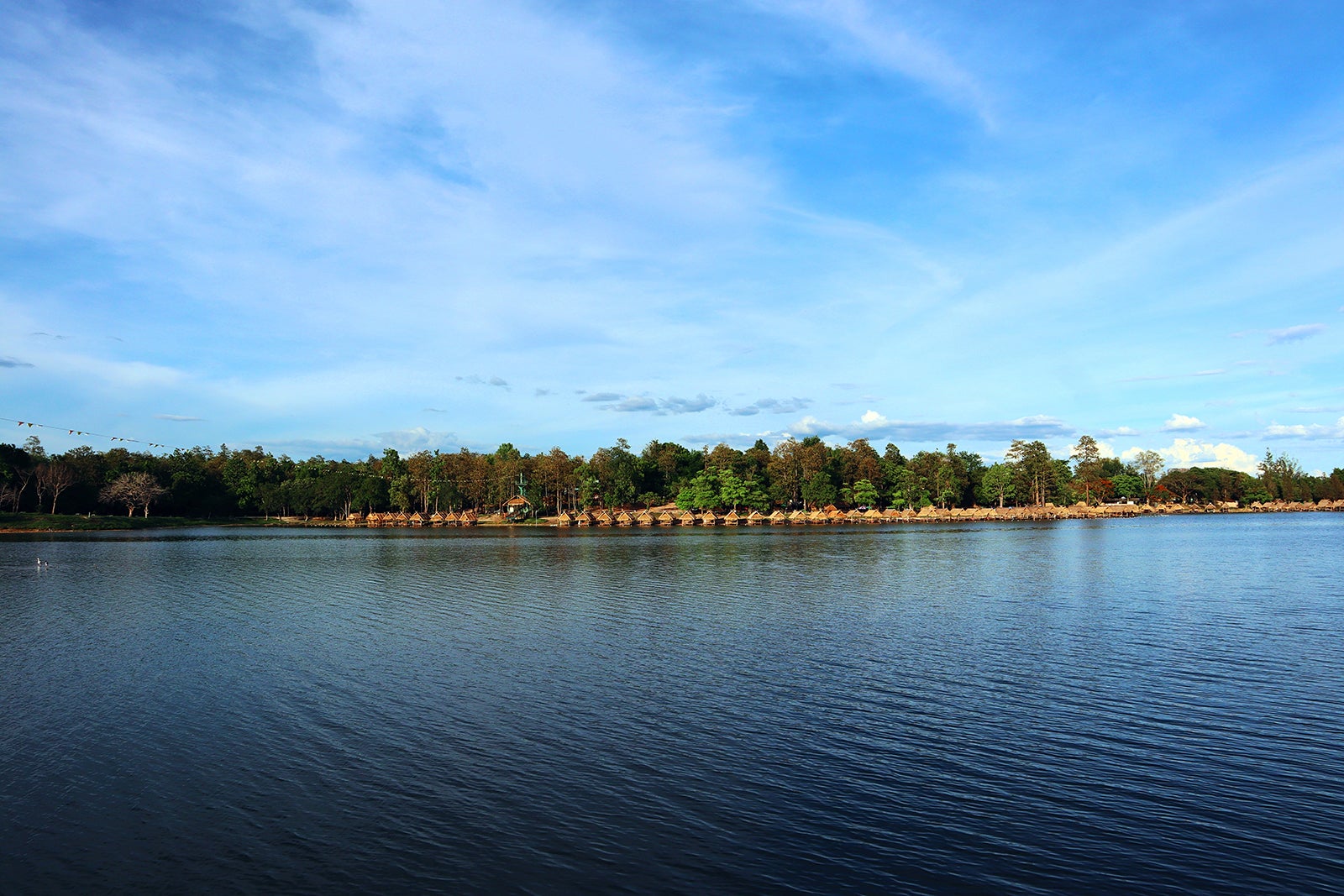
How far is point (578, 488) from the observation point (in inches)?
5182

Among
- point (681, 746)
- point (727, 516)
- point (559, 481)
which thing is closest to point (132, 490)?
point (559, 481)

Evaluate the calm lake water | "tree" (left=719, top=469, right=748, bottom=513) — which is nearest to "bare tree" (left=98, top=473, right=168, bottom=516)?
"tree" (left=719, top=469, right=748, bottom=513)

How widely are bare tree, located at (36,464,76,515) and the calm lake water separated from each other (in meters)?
92.7

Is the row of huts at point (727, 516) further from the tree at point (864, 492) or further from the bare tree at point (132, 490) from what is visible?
the bare tree at point (132, 490)

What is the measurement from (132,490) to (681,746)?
420 feet

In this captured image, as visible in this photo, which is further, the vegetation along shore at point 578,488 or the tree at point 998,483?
the tree at point 998,483

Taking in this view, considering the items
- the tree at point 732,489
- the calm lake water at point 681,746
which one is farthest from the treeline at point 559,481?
the calm lake water at point 681,746

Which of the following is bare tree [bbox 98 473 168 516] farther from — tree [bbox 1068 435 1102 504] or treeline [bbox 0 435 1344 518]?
tree [bbox 1068 435 1102 504]

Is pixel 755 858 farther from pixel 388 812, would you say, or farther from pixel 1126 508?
pixel 1126 508

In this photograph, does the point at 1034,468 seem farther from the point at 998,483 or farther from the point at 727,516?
the point at 727,516

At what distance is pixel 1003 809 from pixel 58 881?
12647 millimetres

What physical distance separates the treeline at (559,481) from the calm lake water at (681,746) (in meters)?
95.6

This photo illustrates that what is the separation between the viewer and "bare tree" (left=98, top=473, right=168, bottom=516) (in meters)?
114

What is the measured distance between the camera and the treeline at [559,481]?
124500 millimetres
